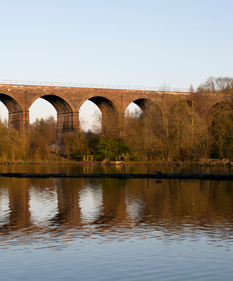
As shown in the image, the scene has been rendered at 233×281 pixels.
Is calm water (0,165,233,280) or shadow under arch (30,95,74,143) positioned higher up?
shadow under arch (30,95,74,143)

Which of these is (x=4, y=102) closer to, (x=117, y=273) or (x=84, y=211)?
(x=84, y=211)

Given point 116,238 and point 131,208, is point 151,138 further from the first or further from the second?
point 116,238

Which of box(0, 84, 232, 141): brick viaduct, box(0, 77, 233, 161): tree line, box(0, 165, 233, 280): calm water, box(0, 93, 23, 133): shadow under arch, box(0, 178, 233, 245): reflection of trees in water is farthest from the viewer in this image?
box(0, 93, 23, 133): shadow under arch

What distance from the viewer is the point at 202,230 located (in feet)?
30.9

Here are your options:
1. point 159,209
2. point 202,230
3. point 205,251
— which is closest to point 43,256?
point 205,251

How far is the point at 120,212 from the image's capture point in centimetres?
1210

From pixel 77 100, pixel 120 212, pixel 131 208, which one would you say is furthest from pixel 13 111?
pixel 120 212

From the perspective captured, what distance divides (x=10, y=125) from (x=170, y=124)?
20217 millimetres

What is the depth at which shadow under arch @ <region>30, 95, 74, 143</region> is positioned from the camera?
5153 centimetres

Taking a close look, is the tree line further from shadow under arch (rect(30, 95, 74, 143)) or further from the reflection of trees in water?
the reflection of trees in water

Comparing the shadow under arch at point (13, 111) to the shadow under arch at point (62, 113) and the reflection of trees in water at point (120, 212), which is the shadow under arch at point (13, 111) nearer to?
the shadow under arch at point (62, 113)

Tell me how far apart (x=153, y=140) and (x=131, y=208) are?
32.7m

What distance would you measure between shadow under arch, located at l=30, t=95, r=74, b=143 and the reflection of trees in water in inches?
1339

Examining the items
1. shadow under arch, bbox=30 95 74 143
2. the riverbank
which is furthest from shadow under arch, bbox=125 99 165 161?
shadow under arch, bbox=30 95 74 143
